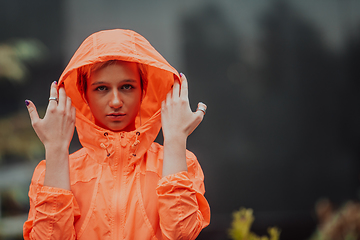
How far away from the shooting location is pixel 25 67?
12.6ft

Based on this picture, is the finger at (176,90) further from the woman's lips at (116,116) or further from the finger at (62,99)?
the finger at (62,99)

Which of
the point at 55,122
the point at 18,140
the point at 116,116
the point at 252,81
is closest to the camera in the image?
the point at 55,122

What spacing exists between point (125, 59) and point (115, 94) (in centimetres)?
16

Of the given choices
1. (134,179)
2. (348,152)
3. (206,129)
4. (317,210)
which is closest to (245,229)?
(134,179)

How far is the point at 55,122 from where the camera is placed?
1.50 meters

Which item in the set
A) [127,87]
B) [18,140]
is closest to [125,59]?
[127,87]

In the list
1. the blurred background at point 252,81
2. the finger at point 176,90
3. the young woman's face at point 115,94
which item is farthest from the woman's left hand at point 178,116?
the blurred background at point 252,81

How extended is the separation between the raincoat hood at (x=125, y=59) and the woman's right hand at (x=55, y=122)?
0.09 meters

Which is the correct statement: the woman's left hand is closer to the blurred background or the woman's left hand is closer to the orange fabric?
the orange fabric

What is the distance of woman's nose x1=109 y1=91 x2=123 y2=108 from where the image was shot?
5.17 ft

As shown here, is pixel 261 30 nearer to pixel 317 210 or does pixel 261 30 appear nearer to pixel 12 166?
pixel 317 210

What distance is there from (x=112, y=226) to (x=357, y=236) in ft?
8.97

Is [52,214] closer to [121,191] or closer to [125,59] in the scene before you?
[121,191]

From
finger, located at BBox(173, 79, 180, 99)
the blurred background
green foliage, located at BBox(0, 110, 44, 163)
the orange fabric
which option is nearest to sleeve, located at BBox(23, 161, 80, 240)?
the orange fabric
